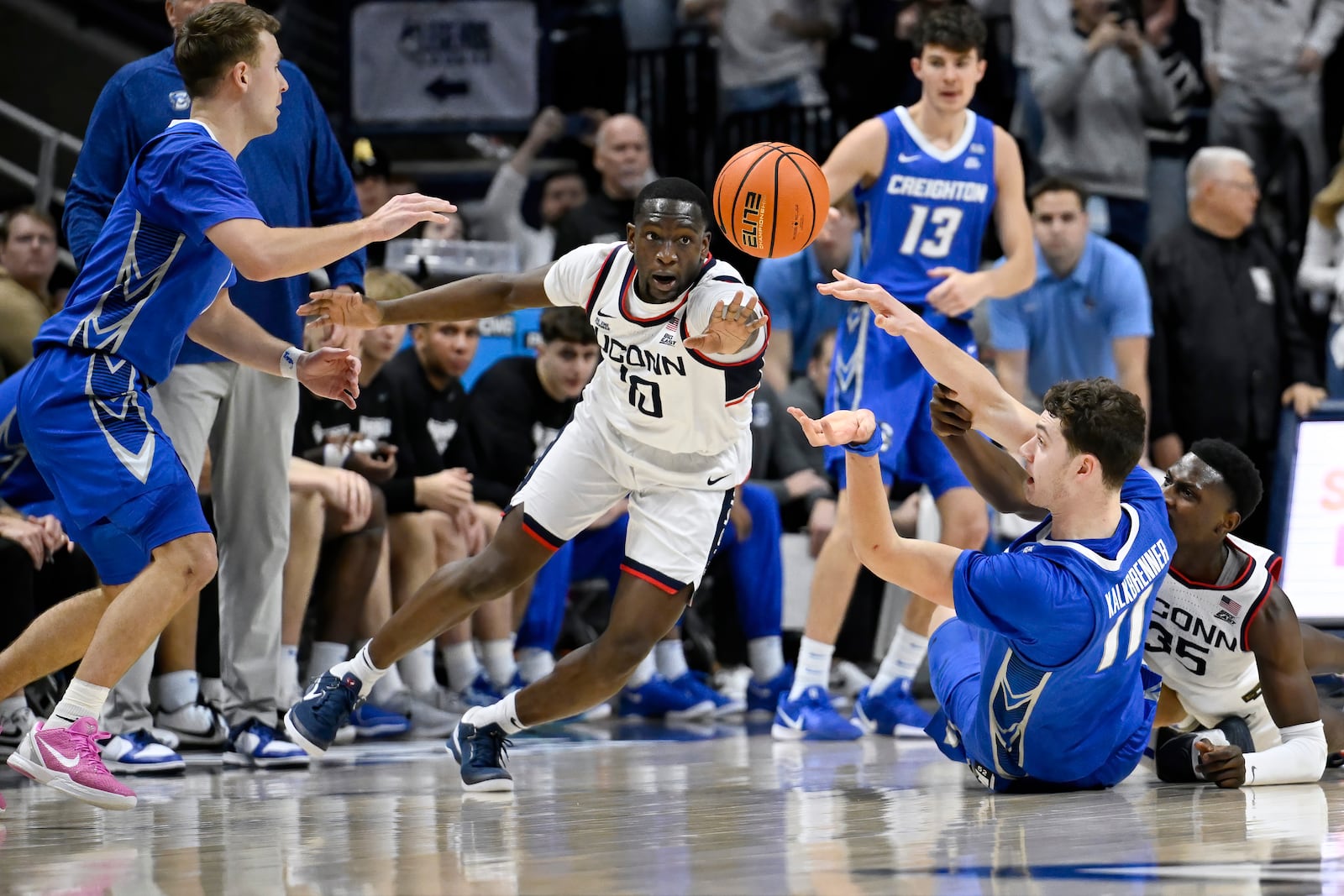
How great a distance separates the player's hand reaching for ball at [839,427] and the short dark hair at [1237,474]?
1301 millimetres

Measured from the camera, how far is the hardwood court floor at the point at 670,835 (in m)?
3.19

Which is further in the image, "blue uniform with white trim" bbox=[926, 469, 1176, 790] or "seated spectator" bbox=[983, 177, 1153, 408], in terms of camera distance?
"seated spectator" bbox=[983, 177, 1153, 408]

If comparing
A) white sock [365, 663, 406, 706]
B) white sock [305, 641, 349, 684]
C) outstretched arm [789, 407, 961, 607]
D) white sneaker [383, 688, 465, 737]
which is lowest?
white sneaker [383, 688, 465, 737]

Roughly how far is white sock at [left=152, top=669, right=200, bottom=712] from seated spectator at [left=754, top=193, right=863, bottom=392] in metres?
3.44

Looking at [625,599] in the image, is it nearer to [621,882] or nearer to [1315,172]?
[621,882]

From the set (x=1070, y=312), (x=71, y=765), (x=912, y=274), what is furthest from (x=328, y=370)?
(x=1070, y=312)

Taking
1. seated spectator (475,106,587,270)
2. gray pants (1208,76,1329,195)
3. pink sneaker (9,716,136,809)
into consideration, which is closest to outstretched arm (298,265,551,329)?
pink sneaker (9,716,136,809)

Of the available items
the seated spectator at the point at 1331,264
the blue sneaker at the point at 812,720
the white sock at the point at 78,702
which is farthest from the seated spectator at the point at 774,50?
the white sock at the point at 78,702

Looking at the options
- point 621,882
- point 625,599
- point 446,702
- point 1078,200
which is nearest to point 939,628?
point 625,599

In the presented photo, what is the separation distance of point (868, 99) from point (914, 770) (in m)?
5.68

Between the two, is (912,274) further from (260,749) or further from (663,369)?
(260,749)

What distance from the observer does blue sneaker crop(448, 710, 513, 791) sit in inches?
185

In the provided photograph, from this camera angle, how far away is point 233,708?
18.2 feet

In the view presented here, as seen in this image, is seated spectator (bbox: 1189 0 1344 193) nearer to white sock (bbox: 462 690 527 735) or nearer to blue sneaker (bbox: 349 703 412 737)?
blue sneaker (bbox: 349 703 412 737)
